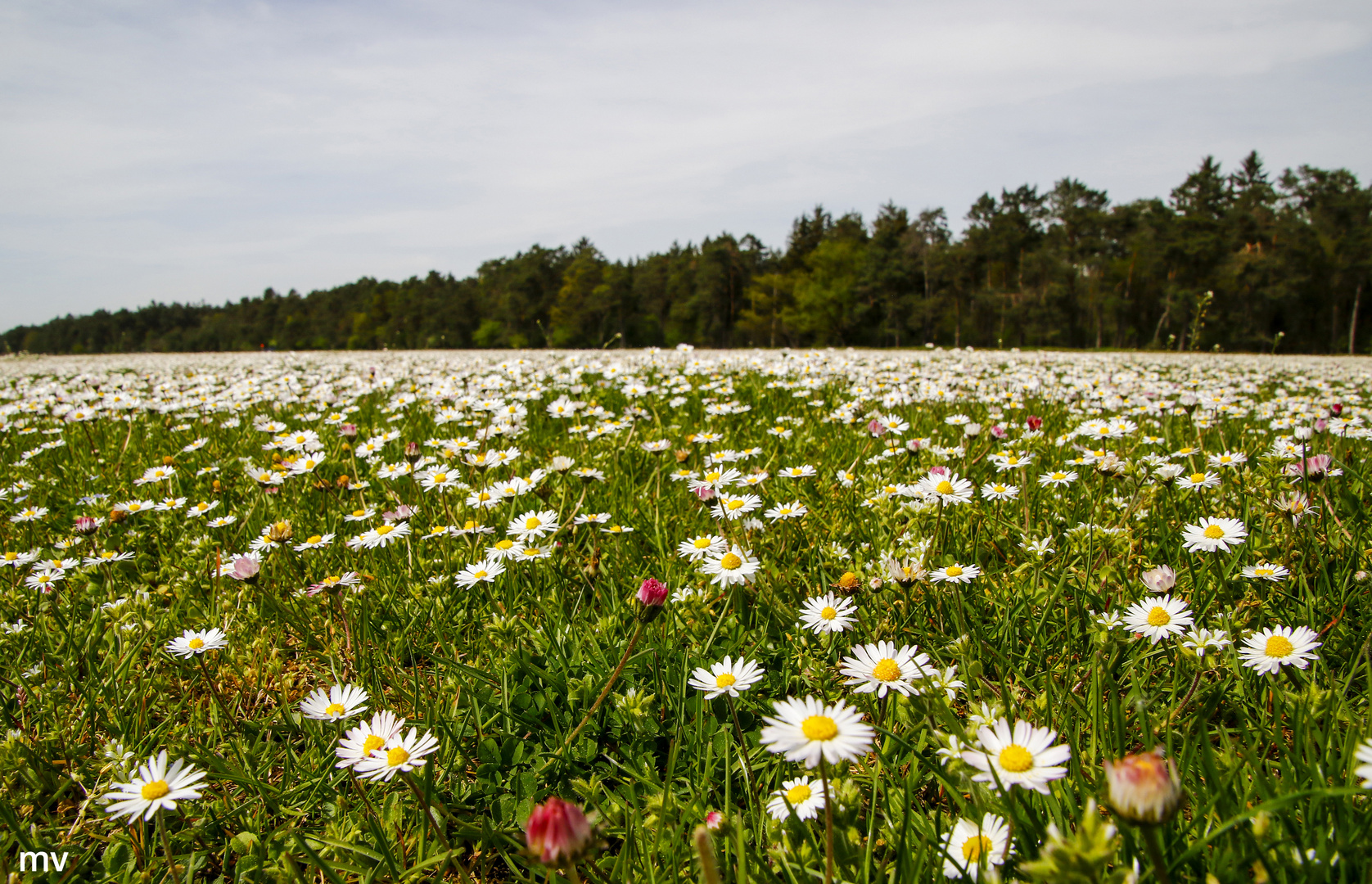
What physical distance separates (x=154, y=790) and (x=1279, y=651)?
2.35m

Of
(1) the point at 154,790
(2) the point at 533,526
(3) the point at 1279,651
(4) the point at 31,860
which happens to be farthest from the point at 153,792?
(3) the point at 1279,651

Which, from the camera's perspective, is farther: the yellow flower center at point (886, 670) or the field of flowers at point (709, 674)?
the yellow flower center at point (886, 670)

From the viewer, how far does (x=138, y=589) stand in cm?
260

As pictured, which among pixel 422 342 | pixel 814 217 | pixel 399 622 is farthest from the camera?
pixel 422 342

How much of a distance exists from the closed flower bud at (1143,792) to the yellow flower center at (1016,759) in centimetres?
33

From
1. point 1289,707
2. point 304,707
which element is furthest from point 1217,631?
point 304,707

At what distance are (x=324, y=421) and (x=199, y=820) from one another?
173 inches

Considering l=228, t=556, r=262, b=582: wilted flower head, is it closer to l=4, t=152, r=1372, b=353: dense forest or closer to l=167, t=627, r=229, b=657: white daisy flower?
l=167, t=627, r=229, b=657: white daisy flower

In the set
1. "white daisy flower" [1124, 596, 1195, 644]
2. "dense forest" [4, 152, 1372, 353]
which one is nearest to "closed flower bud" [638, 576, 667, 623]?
"white daisy flower" [1124, 596, 1195, 644]

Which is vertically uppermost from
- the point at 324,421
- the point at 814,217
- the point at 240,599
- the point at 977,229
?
the point at 814,217

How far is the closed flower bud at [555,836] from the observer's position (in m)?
0.87

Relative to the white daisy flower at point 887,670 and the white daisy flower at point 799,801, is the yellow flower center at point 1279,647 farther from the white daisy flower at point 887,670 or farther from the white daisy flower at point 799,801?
the white daisy flower at point 799,801

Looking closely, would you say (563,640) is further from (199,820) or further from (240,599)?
(240,599)

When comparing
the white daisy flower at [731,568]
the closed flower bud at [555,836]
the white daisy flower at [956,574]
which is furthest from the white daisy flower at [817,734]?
the white daisy flower at [956,574]
